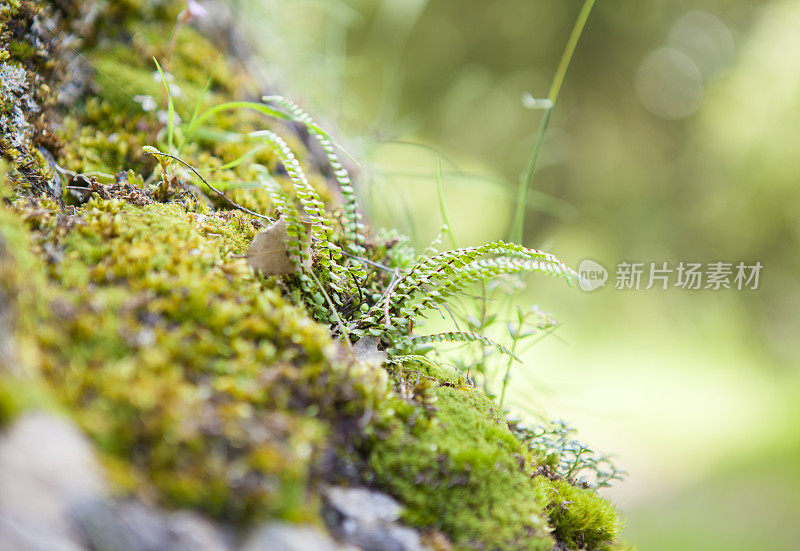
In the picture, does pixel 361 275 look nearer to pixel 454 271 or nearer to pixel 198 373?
pixel 454 271

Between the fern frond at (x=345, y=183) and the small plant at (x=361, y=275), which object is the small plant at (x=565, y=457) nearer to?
the small plant at (x=361, y=275)

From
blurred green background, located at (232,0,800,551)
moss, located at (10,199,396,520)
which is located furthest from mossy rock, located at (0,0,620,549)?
blurred green background, located at (232,0,800,551)

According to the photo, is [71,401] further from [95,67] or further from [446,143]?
[446,143]

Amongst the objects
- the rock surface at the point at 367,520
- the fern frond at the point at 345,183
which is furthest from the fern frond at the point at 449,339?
the rock surface at the point at 367,520

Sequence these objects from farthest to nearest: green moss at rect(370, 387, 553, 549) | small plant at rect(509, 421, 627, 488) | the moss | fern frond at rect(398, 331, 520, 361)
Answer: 1. small plant at rect(509, 421, 627, 488)
2. fern frond at rect(398, 331, 520, 361)
3. green moss at rect(370, 387, 553, 549)
4. the moss

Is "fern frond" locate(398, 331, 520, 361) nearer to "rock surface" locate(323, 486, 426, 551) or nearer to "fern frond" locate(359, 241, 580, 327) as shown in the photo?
"fern frond" locate(359, 241, 580, 327)

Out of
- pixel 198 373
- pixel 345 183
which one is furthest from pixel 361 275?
pixel 198 373
